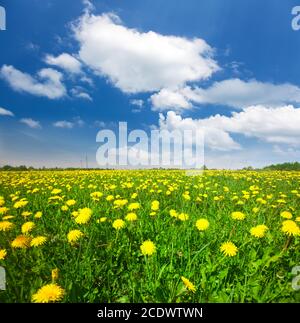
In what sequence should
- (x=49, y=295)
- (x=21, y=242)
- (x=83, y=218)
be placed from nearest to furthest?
(x=49, y=295) → (x=21, y=242) → (x=83, y=218)

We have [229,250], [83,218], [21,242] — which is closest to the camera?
[21,242]

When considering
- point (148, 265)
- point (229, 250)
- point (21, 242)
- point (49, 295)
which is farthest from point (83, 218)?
point (229, 250)

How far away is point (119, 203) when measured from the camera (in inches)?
119

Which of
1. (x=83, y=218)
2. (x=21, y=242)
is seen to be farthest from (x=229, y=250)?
(x=21, y=242)

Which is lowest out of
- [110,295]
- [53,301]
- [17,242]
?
[110,295]

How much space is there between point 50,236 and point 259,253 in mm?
1857

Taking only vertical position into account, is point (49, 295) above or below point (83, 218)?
below

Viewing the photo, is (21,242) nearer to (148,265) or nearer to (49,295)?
(49,295)

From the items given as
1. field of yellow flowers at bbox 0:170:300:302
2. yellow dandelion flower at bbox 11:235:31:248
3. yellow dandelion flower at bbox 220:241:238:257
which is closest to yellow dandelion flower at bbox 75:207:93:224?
field of yellow flowers at bbox 0:170:300:302

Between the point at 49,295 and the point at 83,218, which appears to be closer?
the point at 49,295

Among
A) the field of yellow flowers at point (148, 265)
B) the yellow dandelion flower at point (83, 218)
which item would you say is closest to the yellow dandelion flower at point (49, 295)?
the field of yellow flowers at point (148, 265)
